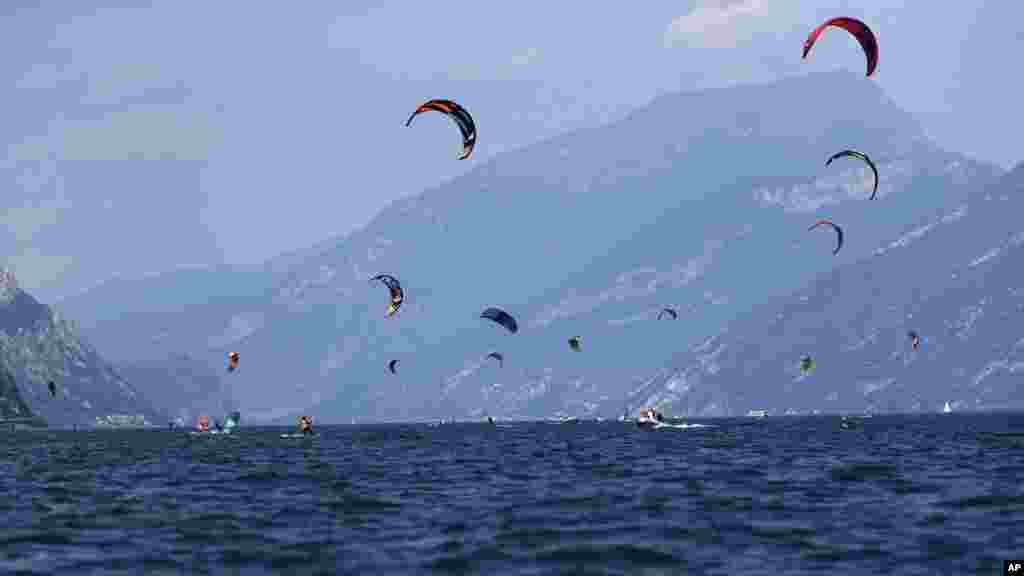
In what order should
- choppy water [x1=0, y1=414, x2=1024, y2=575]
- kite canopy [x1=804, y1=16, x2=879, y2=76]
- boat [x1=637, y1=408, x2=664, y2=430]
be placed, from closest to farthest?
choppy water [x1=0, y1=414, x2=1024, y2=575], kite canopy [x1=804, y1=16, x2=879, y2=76], boat [x1=637, y1=408, x2=664, y2=430]

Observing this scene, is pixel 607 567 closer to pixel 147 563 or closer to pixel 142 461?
pixel 147 563

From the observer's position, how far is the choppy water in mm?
40344

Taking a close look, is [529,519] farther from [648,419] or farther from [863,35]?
[648,419]

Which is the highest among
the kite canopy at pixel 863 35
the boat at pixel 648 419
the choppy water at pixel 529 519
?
the boat at pixel 648 419

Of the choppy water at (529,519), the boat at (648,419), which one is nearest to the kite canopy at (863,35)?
the choppy water at (529,519)

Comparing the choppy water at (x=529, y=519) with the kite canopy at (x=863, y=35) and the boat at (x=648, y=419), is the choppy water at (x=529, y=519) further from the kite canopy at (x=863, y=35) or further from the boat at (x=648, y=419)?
the boat at (x=648, y=419)

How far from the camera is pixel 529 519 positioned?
50.1 meters

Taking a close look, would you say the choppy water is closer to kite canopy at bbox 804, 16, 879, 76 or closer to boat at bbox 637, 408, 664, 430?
kite canopy at bbox 804, 16, 879, 76

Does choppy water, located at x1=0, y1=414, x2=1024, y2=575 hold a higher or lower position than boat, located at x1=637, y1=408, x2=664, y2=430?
lower

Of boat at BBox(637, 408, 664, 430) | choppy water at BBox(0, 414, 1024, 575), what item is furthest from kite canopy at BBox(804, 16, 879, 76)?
boat at BBox(637, 408, 664, 430)

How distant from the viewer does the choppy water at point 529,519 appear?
132 feet

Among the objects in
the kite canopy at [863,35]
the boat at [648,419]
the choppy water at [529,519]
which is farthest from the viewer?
the boat at [648,419]

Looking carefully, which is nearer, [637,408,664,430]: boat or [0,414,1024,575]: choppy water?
[0,414,1024,575]: choppy water

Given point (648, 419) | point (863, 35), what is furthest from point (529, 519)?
point (648, 419)
